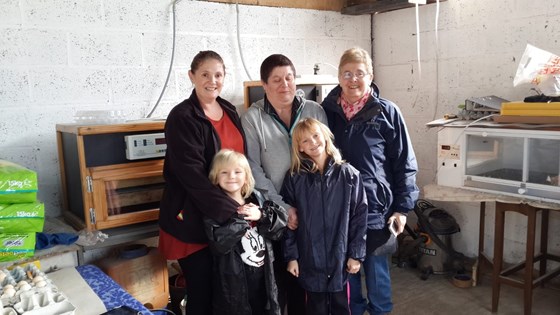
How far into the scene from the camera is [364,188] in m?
2.12

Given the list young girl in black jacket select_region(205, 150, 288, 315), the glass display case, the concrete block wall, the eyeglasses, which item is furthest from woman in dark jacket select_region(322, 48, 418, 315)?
the concrete block wall

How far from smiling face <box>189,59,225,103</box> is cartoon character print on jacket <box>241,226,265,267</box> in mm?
621

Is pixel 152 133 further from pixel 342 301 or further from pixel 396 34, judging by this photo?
pixel 396 34

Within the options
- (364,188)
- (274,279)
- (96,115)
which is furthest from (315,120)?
(96,115)

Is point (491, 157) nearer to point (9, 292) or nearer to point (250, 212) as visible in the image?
point (250, 212)

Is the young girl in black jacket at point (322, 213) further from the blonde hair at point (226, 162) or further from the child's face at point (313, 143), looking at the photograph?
the blonde hair at point (226, 162)

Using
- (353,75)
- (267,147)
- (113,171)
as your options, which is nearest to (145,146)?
(113,171)

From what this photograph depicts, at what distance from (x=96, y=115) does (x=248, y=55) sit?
1.17 m

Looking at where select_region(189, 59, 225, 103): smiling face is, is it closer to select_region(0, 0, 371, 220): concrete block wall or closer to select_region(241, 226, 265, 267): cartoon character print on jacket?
select_region(241, 226, 265, 267): cartoon character print on jacket

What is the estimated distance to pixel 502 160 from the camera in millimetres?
2783

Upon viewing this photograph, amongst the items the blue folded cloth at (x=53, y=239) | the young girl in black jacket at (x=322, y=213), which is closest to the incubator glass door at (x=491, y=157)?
the young girl in black jacket at (x=322, y=213)

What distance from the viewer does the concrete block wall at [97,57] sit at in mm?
2479

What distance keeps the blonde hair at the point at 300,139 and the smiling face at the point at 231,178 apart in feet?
0.76

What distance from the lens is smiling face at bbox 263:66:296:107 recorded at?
6.95 feet
